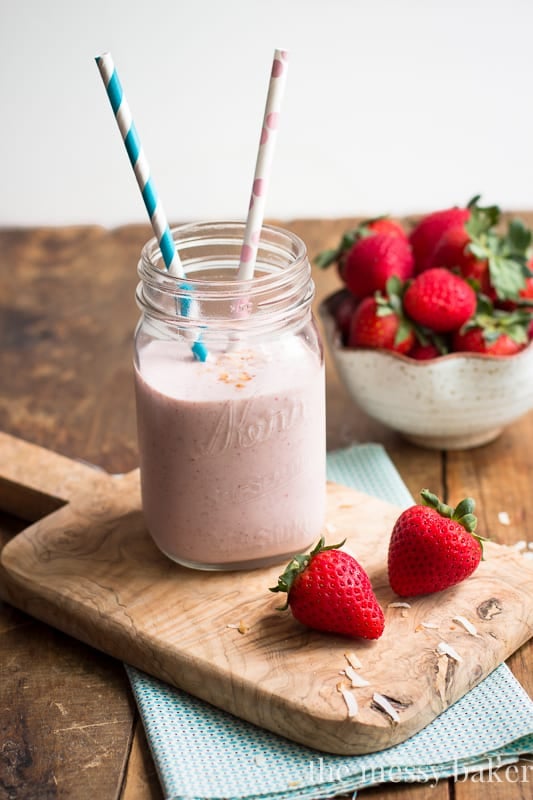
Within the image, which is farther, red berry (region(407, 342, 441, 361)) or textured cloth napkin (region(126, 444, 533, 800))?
red berry (region(407, 342, 441, 361))

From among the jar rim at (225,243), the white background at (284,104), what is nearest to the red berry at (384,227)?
the jar rim at (225,243)

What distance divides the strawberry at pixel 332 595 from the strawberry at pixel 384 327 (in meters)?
0.47

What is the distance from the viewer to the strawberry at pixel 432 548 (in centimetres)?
107

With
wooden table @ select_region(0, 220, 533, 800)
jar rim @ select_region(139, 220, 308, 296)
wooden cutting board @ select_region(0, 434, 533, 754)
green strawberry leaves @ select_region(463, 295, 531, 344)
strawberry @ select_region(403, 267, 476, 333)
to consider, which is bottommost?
wooden table @ select_region(0, 220, 533, 800)

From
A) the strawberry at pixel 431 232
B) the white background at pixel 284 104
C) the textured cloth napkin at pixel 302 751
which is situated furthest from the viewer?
the white background at pixel 284 104

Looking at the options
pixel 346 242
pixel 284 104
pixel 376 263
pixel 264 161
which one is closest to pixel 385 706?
pixel 264 161

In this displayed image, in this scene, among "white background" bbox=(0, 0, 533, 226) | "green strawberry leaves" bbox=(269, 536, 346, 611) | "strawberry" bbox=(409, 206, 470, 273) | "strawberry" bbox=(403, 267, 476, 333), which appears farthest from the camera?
"white background" bbox=(0, 0, 533, 226)

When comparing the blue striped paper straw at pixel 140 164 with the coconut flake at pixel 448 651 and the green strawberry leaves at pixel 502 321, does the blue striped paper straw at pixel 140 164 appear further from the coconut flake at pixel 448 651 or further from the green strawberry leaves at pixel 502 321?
the green strawberry leaves at pixel 502 321

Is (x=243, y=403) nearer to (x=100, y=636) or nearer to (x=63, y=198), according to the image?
(x=100, y=636)

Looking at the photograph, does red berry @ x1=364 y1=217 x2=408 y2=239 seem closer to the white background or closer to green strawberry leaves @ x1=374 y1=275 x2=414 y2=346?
green strawberry leaves @ x1=374 y1=275 x2=414 y2=346

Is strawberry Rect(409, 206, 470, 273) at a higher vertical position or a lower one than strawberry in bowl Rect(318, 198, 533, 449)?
higher

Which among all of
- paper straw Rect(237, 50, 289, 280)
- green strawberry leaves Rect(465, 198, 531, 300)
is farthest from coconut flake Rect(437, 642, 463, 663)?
green strawberry leaves Rect(465, 198, 531, 300)

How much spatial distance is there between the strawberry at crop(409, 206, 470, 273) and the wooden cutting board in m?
0.41

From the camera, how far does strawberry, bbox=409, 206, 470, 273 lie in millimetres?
1513
